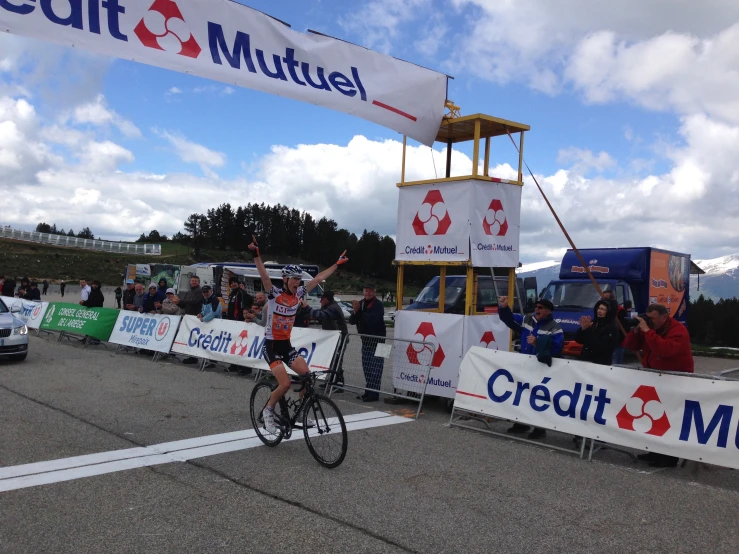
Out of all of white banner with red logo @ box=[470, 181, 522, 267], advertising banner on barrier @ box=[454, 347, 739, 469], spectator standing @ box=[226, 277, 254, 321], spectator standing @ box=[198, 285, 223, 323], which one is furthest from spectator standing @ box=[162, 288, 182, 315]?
advertising banner on barrier @ box=[454, 347, 739, 469]

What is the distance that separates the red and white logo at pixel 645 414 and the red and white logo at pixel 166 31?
662 centimetres

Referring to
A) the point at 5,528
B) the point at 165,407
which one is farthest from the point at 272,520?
the point at 165,407

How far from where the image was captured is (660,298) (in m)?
18.5

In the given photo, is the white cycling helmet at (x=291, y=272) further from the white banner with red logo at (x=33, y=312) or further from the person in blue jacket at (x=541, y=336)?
the white banner with red logo at (x=33, y=312)

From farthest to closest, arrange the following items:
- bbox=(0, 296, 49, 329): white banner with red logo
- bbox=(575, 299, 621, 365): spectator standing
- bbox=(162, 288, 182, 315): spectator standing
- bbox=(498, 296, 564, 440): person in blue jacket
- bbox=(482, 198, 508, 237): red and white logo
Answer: bbox=(0, 296, 49, 329): white banner with red logo → bbox=(162, 288, 182, 315): spectator standing → bbox=(482, 198, 508, 237): red and white logo → bbox=(575, 299, 621, 365): spectator standing → bbox=(498, 296, 564, 440): person in blue jacket

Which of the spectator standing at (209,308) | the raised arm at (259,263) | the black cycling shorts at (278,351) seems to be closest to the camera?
the raised arm at (259,263)

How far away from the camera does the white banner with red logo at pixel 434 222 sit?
31.0 ft

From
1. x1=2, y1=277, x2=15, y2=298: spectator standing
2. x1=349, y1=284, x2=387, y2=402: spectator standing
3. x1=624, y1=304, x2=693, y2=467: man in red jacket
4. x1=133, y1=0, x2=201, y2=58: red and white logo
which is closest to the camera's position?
x1=624, y1=304, x2=693, y2=467: man in red jacket

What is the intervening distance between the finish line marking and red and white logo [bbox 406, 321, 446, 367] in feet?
9.21

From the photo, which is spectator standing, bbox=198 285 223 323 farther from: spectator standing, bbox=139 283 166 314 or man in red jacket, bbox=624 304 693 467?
man in red jacket, bbox=624 304 693 467

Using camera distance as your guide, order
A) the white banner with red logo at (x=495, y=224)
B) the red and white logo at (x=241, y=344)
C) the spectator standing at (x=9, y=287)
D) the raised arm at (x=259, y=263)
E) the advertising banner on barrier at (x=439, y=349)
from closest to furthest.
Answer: the raised arm at (x=259, y=263) < the advertising banner on barrier at (x=439, y=349) < the white banner with red logo at (x=495, y=224) < the red and white logo at (x=241, y=344) < the spectator standing at (x=9, y=287)

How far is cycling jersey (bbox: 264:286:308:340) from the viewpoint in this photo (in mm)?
6605

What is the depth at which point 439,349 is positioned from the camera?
9.51 meters

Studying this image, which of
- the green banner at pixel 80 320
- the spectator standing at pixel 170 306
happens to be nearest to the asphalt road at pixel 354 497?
the spectator standing at pixel 170 306
